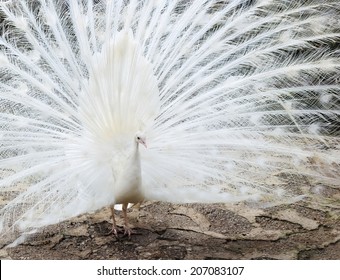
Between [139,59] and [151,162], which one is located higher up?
[139,59]

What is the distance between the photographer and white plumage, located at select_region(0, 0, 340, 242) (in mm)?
2729

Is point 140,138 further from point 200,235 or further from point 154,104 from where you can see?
point 200,235

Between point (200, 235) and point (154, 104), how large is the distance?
82cm

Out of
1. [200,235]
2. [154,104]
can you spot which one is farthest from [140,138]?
[200,235]

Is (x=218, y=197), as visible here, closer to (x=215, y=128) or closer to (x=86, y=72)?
(x=215, y=128)

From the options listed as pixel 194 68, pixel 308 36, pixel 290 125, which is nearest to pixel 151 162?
pixel 194 68

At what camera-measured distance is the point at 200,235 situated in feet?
9.89

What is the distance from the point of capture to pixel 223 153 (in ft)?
9.36

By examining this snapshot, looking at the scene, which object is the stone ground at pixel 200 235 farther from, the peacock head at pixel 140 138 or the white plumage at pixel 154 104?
the peacock head at pixel 140 138

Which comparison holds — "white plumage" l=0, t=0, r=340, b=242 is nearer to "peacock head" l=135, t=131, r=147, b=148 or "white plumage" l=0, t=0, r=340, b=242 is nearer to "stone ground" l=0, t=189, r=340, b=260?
"peacock head" l=135, t=131, r=147, b=148

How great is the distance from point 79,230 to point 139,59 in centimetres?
107

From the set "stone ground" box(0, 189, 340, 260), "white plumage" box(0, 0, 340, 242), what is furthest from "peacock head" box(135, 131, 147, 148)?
"stone ground" box(0, 189, 340, 260)

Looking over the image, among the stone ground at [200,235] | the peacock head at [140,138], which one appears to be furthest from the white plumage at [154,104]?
the stone ground at [200,235]

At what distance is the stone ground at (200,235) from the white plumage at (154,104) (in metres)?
0.17
